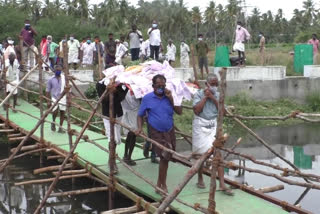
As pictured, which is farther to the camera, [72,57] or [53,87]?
[72,57]

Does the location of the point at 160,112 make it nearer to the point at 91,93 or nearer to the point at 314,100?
the point at 91,93

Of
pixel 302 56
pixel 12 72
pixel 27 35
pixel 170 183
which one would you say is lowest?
pixel 170 183

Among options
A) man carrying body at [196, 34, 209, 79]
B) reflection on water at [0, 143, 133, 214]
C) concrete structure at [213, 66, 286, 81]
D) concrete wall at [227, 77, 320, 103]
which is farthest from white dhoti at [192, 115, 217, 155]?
concrete wall at [227, 77, 320, 103]

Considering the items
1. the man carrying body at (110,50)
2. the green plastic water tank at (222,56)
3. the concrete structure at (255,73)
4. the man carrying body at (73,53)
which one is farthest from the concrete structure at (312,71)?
the man carrying body at (73,53)

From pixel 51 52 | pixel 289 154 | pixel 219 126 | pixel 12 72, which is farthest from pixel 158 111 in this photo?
pixel 51 52

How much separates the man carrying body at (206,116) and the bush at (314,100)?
10.4m

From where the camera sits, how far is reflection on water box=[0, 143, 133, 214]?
7.16 meters

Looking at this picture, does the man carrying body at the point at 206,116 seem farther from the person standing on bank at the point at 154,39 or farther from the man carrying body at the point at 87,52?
the man carrying body at the point at 87,52

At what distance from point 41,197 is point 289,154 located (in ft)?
19.3

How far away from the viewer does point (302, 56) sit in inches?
654

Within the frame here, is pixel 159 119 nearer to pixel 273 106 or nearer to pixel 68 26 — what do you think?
pixel 273 106

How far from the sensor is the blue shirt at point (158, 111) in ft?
18.0

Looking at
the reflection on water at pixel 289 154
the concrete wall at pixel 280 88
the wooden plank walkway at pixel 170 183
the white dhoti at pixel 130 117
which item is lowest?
the reflection on water at pixel 289 154

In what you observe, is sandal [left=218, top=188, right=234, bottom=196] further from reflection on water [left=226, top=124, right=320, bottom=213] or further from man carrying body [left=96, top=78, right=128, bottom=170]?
reflection on water [left=226, top=124, right=320, bottom=213]
